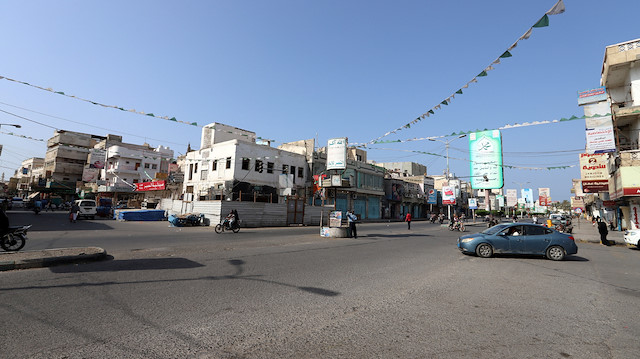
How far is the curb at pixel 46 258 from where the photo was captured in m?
7.11

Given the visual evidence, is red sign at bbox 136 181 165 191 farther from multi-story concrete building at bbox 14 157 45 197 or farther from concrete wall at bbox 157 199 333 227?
multi-story concrete building at bbox 14 157 45 197

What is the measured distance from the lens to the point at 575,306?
541 cm

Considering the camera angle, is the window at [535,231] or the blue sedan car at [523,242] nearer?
the blue sedan car at [523,242]

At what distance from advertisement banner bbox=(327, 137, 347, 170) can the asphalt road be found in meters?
13.5

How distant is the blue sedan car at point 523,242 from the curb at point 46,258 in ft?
40.9

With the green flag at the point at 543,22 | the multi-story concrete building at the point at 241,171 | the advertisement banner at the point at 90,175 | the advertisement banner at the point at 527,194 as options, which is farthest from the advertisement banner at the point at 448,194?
the advertisement banner at the point at 90,175

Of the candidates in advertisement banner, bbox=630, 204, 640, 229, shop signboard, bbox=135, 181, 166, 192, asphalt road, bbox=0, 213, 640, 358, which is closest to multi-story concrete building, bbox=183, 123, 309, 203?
shop signboard, bbox=135, 181, 166, 192

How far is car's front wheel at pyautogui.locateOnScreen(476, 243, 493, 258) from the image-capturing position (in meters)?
11.5

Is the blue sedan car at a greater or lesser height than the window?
lesser

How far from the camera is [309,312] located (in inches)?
189

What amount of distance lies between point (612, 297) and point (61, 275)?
11.5 m

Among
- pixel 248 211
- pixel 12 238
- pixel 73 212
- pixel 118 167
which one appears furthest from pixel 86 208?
pixel 118 167

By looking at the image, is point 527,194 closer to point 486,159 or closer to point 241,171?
point 486,159

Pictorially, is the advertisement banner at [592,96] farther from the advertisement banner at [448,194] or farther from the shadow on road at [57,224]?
the shadow on road at [57,224]
